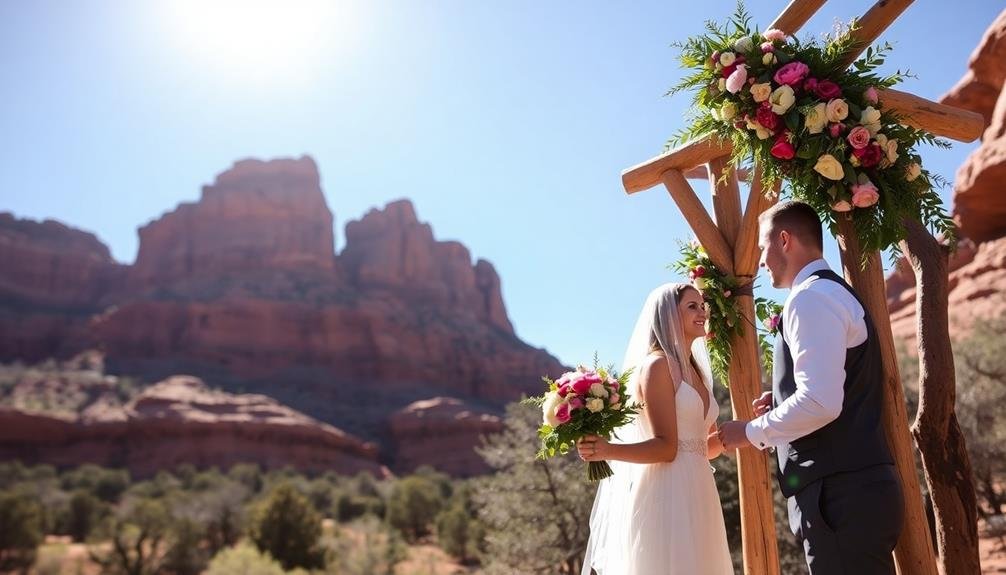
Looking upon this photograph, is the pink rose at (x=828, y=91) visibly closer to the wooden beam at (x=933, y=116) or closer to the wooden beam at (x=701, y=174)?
the wooden beam at (x=933, y=116)

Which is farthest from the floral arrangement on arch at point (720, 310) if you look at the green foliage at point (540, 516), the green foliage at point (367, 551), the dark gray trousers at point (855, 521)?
the green foliage at point (367, 551)

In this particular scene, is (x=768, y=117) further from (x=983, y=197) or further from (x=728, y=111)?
(x=983, y=197)

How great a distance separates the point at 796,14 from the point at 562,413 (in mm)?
2849

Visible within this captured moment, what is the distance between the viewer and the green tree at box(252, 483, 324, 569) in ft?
80.2

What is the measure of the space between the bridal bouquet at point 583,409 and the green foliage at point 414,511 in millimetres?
30340

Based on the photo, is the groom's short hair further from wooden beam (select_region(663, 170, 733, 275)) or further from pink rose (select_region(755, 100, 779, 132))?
wooden beam (select_region(663, 170, 733, 275))

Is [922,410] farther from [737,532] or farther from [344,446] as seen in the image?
[344,446]

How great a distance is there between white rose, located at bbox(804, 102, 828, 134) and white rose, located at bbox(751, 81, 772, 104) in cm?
23

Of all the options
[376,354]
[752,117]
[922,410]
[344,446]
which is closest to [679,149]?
[752,117]

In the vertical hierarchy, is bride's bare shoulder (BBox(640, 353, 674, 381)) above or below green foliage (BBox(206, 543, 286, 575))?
above

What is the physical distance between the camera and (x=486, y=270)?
331 ft

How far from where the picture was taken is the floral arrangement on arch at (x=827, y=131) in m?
3.21

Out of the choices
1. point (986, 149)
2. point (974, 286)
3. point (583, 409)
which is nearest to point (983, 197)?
point (986, 149)

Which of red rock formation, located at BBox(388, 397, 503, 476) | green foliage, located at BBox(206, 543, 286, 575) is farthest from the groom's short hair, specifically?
red rock formation, located at BBox(388, 397, 503, 476)
